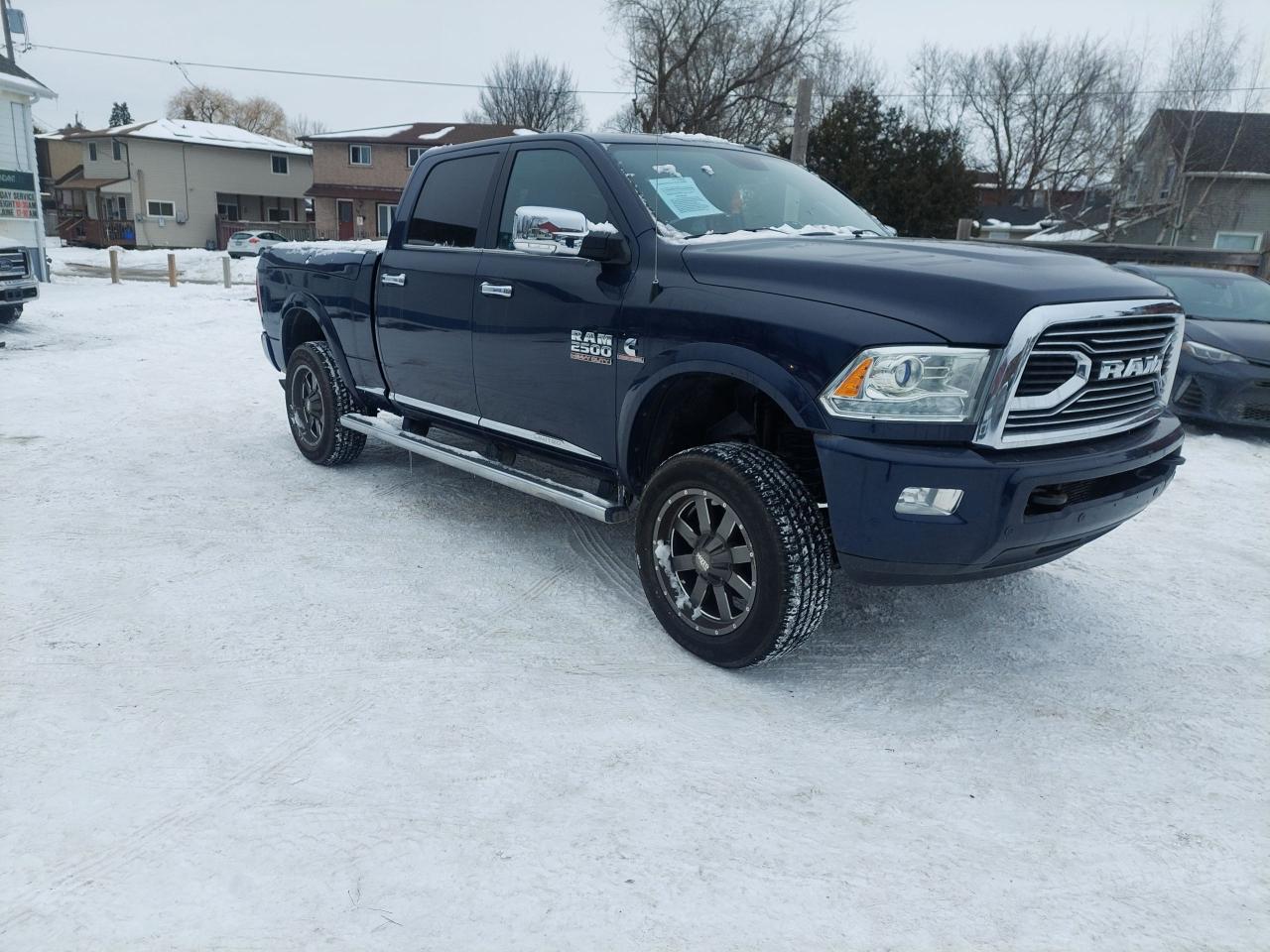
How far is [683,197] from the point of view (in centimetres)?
396

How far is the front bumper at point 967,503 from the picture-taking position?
290 cm

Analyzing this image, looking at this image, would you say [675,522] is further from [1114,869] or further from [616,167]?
[1114,869]

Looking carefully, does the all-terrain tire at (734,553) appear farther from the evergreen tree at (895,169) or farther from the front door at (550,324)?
the evergreen tree at (895,169)

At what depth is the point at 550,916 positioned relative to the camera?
227 cm

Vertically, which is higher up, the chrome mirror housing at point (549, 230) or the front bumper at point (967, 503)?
the chrome mirror housing at point (549, 230)

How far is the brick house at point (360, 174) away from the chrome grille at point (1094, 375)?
46.2 meters

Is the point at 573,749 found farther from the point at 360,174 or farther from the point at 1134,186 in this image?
the point at 360,174

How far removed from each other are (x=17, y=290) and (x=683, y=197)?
12.1 m

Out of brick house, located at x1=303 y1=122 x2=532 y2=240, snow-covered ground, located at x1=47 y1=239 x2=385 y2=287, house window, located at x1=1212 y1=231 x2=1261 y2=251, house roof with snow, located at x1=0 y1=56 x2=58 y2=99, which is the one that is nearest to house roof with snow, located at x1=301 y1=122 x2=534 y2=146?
brick house, located at x1=303 y1=122 x2=532 y2=240

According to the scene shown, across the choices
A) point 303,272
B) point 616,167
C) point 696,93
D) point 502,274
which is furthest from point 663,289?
point 696,93

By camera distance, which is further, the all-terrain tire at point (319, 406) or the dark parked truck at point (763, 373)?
the all-terrain tire at point (319, 406)

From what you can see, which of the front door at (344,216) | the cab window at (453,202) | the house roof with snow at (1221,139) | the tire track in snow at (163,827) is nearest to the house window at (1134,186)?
the house roof with snow at (1221,139)

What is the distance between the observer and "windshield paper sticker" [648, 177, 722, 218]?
390 cm

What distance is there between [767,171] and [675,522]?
1.91m
